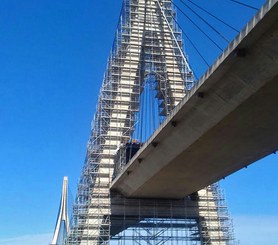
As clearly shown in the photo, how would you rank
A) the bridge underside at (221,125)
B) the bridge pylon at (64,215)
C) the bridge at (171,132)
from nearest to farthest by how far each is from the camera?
the bridge underside at (221,125)
the bridge at (171,132)
the bridge pylon at (64,215)

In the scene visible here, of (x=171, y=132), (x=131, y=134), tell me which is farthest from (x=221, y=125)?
(x=131, y=134)

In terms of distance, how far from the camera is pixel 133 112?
51.9 metres

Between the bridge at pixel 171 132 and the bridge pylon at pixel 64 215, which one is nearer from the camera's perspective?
the bridge at pixel 171 132

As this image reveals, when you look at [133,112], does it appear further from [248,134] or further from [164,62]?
[248,134]

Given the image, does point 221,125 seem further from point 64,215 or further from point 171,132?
point 64,215

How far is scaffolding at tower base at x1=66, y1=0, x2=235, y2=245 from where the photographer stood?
155ft

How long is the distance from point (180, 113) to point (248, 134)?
513 cm

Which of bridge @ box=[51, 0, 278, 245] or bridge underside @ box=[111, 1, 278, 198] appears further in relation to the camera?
bridge @ box=[51, 0, 278, 245]

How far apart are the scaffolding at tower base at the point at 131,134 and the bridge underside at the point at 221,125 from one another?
9.02 feet

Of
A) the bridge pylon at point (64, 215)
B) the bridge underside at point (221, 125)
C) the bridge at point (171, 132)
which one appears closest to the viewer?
the bridge underside at point (221, 125)

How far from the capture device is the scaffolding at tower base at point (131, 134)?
47219 millimetres

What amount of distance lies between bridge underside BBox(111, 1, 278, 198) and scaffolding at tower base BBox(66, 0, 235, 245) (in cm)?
275

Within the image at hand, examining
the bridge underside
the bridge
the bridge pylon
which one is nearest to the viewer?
the bridge underside

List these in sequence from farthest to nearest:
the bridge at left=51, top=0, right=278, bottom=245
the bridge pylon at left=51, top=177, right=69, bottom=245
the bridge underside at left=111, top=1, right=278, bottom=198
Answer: the bridge pylon at left=51, top=177, right=69, bottom=245, the bridge at left=51, top=0, right=278, bottom=245, the bridge underside at left=111, top=1, right=278, bottom=198
